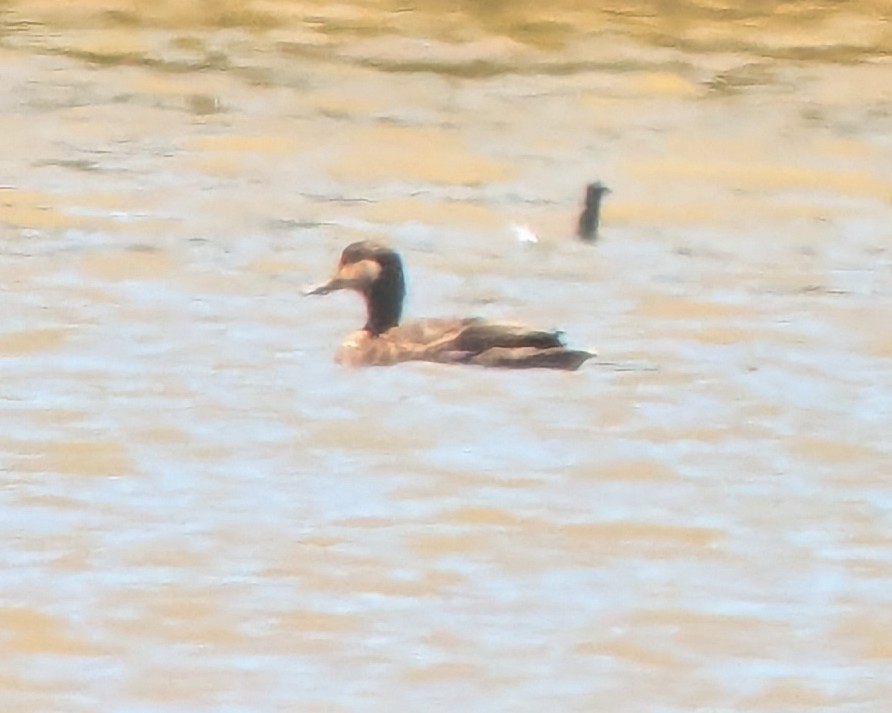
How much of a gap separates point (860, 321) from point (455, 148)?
154 inches

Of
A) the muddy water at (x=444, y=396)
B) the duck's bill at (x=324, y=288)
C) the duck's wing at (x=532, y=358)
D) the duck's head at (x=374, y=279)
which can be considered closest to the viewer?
the muddy water at (x=444, y=396)

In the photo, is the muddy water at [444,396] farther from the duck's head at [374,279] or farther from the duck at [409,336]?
the duck's head at [374,279]

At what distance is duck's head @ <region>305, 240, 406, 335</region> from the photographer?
9.39m

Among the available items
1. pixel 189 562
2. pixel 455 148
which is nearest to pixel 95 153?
pixel 455 148

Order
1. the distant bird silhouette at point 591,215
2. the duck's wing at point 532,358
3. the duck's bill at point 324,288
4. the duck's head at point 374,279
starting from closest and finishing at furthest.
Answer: the duck's wing at point 532,358
the duck's head at point 374,279
the duck's bill at point 324,288
the distant bird silhouette at point 591,215

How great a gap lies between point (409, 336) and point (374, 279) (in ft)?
1.57

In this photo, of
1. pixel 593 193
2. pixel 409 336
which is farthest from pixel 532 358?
pixel 593 193

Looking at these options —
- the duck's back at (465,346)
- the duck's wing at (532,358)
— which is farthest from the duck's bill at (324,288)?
the duck's wing at (532,358)

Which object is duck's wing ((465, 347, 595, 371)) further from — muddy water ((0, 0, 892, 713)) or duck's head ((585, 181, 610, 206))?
duck's head ((585, 181, 610, 206))

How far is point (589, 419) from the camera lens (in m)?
7.95

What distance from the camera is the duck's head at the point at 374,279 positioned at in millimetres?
9391

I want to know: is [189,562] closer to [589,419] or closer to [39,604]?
[39,604]

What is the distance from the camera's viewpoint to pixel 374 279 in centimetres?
945

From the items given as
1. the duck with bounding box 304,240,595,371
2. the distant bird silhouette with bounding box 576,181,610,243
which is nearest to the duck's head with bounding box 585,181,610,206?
the distant bird silhouette with bounding box 576,181,610,243
